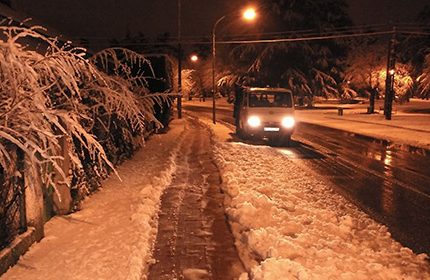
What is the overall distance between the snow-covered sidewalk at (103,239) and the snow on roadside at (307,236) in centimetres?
141

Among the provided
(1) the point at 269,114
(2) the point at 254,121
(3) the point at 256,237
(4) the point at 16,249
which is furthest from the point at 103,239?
(1) the point at 269,114

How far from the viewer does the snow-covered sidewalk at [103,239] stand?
181 inches

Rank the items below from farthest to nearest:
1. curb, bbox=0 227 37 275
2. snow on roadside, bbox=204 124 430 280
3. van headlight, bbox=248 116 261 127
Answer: van headlight, bbox=248 116 261 127, snow on roadside, bbox=204 124 430 280, curb, bbox=0 227 37 275

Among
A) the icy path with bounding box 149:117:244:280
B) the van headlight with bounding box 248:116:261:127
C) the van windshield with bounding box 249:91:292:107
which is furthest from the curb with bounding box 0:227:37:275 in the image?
the van windshield with bounding box 249:91:292:107

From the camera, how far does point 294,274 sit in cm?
441

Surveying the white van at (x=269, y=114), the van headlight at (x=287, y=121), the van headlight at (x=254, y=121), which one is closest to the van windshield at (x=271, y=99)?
the white van at (x=269, y=114)

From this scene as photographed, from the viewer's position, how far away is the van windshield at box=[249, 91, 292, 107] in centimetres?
1670

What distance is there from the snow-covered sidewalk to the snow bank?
55.4 inches

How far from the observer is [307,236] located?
565 centimetres

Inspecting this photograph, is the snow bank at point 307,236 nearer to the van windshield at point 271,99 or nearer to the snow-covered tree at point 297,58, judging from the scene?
the van windshield at point 271,99

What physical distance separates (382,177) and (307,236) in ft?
18.5

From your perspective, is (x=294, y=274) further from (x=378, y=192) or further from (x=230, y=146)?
(x=230, y=146)

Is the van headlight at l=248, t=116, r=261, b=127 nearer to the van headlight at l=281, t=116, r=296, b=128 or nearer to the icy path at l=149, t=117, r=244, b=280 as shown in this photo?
the van headlight at l=281, t=116, r=296, b=128

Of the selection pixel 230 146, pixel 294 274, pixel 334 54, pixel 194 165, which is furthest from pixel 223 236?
Answer: pixel 334 54
